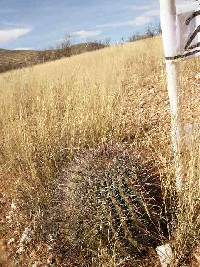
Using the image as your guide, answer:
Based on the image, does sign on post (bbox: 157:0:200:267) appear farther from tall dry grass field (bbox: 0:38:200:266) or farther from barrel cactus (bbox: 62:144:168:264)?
barrel cactus (bbox: 62:144:168:264)

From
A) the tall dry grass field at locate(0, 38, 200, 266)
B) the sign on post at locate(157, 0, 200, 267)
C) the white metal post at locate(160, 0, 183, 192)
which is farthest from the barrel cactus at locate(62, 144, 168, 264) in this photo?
the white metal post at locate(160, 0, 183, 192)

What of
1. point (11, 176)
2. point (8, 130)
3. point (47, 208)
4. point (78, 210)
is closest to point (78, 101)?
point (8, 130)

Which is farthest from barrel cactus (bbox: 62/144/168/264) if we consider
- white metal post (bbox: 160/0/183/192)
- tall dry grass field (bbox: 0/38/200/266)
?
white metal post (bbox: 160/0/183/192)

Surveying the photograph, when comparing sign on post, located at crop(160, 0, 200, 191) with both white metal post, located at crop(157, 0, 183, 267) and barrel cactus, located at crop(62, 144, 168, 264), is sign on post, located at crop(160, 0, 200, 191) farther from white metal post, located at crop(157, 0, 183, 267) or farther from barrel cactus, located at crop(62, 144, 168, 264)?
barrel cactus, located at crop(62, 144, 168, 264)

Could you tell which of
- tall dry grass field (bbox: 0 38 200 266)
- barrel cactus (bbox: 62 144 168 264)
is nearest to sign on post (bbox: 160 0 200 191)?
tall dry grass field (bbox: 0 38 200 266)

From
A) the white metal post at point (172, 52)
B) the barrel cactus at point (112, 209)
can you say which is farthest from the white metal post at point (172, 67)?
the barrel cactus at point (112, 209)

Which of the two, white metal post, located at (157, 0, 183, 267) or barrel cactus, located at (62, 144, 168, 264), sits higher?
white metal post, located at (157, 0, 183, 267)

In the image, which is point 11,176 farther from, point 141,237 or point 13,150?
point 141,237

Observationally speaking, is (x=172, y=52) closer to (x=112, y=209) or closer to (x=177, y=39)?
(x=177, y=39)

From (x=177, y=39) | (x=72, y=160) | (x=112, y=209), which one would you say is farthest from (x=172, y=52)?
(x=72, y=160)

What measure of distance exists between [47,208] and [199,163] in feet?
4.37

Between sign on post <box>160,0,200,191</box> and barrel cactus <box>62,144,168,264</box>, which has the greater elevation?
sign on post <box>160,0,200,191</box>

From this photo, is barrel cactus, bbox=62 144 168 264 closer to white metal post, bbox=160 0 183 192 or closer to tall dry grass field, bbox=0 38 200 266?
tall dry grass field, bbox=0 38 200 266

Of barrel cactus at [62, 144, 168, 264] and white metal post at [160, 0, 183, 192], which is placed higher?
white metal post at [160, 0, 183, 192]
